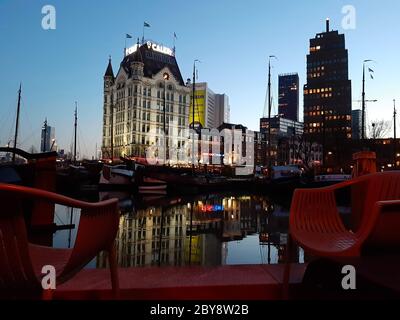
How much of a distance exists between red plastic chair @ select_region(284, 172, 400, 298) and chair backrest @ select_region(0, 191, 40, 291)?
4.97ft

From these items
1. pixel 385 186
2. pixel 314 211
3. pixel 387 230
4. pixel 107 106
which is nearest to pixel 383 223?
pixel 387 230

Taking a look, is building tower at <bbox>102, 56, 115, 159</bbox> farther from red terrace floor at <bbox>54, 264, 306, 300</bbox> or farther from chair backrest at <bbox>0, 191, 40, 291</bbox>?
chair backrest at <bbox>0, 191, 40, 291</bbox>

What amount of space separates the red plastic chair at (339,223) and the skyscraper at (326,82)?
113237mm

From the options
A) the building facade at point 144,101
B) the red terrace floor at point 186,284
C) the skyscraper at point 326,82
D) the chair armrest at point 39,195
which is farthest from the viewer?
the skyscraper at point 326,82

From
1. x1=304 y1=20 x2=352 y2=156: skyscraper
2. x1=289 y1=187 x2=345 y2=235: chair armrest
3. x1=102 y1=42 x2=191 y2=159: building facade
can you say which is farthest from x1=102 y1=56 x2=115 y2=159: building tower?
x1=289 y1=187 x2=345 y2=235: chair armrest

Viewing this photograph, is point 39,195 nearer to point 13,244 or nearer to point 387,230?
point 13,244

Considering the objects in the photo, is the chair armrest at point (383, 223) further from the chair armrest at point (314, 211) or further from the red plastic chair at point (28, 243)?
the red plastic chair at point (28, 243)

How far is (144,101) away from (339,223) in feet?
344

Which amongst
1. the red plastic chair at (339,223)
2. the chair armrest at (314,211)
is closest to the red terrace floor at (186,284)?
the red plastic chair at (339,223)

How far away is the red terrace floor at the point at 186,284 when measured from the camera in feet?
9.44

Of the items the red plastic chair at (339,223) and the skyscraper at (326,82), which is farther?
the skyscraper at (326,82)

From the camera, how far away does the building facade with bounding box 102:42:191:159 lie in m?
102

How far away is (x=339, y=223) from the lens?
285cm
